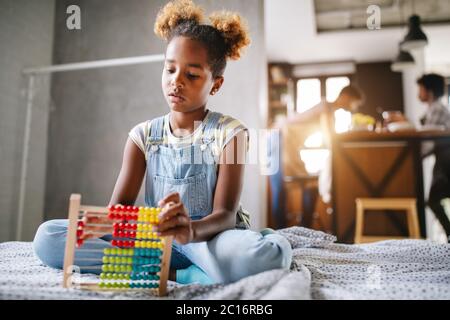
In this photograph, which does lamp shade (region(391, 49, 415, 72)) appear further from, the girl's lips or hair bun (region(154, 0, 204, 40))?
the girl's lips

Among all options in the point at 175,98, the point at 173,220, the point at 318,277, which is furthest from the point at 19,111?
the point at 318,277

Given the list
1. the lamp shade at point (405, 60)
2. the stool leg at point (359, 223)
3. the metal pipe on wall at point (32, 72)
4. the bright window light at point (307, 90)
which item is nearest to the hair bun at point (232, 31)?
the metal pipe on wall at point (32, 72)

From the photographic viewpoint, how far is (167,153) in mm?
1016

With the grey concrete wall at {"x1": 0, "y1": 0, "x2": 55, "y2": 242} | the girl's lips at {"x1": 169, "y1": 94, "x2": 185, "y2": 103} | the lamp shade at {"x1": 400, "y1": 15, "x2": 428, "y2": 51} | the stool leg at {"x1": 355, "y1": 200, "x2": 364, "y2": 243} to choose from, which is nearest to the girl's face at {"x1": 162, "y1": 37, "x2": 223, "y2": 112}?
the girl's lips at {"x1": 169, "y1": 94, "x2": 185, "y2": 103}

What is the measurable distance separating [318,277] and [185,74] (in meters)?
0.57

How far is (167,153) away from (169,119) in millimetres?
105

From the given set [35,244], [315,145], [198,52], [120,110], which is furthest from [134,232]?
A: [315,145]

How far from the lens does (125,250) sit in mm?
769

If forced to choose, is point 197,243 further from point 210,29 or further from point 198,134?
point 210,29

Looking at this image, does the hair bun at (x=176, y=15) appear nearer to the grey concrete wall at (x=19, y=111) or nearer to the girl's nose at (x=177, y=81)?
the girl's nose at (x=177, y=81)

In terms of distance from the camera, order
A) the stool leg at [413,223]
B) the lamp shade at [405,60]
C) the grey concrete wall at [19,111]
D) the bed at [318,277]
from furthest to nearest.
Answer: the lamp shade at [405,60]
the stool leg at [413,223]
the grey concrete wall at [19,111]
the bed at [318,277]

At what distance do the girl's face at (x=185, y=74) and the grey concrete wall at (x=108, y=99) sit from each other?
1.22 ft

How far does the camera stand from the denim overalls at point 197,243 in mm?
773

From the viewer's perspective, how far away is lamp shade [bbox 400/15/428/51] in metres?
3.59
